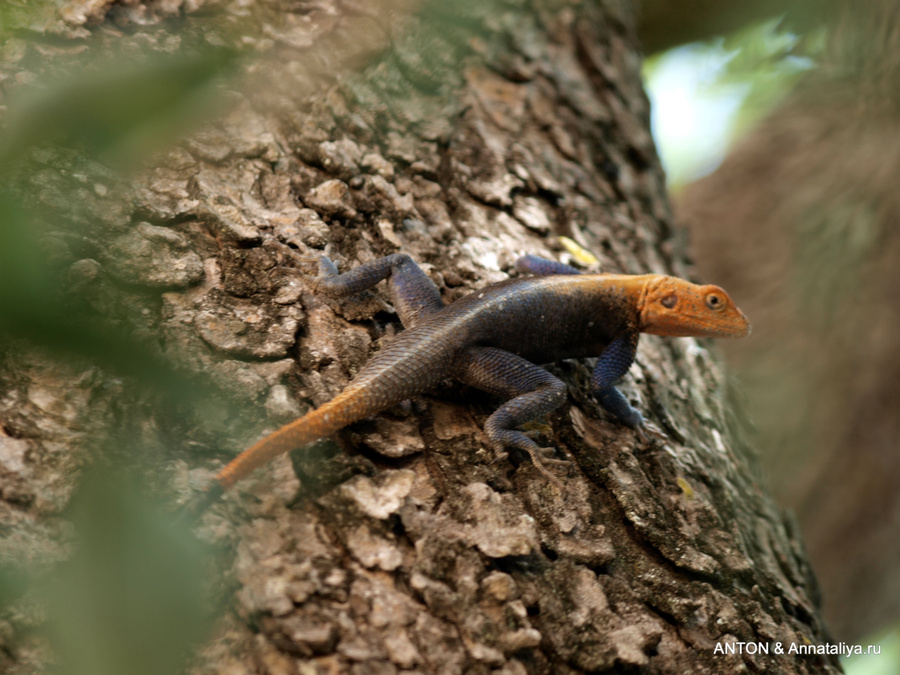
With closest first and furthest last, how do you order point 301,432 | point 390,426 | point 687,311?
point 301,432 → point 390,426 → point 687,311

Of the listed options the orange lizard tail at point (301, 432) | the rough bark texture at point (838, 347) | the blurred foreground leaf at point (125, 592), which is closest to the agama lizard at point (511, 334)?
the orange lizard tail at point (301, 432)

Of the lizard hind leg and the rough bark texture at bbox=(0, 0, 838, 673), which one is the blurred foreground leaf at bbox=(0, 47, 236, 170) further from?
the lizard hind leg

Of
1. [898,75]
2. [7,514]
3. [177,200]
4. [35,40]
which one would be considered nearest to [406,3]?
[177,200]

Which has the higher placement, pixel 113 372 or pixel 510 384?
pixel 510 384

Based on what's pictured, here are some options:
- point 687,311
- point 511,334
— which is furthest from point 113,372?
point 687,311

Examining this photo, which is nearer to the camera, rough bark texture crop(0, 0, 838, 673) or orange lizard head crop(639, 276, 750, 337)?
rough bark texture crop(0, 0, 838, 673)

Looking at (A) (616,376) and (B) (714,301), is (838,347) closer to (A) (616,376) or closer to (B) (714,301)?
(B) (714,301)

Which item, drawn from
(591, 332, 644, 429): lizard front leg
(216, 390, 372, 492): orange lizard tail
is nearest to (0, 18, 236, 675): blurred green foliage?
(216, 390, 372, 492): orange lizard tail
